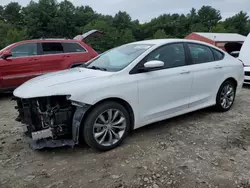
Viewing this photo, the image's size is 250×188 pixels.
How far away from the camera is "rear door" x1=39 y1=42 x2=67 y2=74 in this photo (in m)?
6.65

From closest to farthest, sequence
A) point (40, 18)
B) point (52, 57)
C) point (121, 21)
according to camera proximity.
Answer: point (52, 57) → point (40, 18) → point (121, 21)

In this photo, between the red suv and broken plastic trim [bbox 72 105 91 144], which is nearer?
broken plastic trim [bbox 72 105 91 144]

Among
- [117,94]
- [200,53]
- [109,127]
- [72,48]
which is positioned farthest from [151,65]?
[72,48]

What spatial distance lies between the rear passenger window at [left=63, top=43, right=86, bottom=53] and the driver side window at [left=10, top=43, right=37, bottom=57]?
88 centimetres


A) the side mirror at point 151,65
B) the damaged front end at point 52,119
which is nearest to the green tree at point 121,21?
the side mirror at point 151,65

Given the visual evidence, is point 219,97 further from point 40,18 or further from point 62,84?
point 40,18

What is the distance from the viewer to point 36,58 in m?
6.53

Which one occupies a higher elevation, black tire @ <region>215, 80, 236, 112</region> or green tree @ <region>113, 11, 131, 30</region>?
green tree @ <region>113, 11, 131, 30</region>

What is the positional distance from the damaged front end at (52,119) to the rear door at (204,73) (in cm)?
212

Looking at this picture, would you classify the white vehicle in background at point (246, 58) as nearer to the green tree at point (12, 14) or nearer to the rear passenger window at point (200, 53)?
the rear passenger window at point (200, 53)

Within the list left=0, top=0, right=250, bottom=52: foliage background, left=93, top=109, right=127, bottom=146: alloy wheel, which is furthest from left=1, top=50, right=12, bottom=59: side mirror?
left=0, top=0, right=250, bottom=52: foliage background

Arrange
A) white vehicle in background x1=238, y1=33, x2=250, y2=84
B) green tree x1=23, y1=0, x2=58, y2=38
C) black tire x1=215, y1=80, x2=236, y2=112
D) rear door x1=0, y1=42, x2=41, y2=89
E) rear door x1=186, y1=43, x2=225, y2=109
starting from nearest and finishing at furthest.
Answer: rear door x1=186, y1=43, x2=225, y2=109 < black tire x1=215, y1=80, x2=236, y2=112 < rear door x1=0, y1=42, x2=41, y2=89 < white vehicle in background x1=238, y1=33, x2=250, y2=84 < green tree x1=23, y1=0, x2=58, y2=38

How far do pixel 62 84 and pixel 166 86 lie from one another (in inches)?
62.7

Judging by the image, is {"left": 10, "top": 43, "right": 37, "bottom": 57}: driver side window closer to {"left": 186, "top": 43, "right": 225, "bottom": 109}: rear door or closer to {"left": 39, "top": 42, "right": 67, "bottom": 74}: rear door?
{"left": 39, "top": 42, "right": 67, "bottom": 74}: rear door
